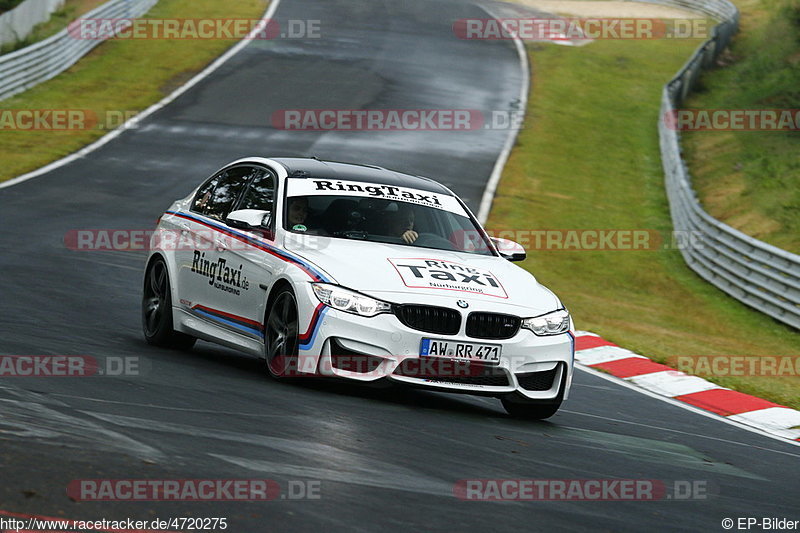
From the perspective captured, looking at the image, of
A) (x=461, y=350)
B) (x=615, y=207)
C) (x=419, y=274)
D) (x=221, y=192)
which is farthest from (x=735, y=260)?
(x=461, y=350)

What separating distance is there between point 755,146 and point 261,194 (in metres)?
23.5

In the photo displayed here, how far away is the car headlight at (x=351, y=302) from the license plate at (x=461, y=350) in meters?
0.34

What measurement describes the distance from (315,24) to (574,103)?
39.1 ft

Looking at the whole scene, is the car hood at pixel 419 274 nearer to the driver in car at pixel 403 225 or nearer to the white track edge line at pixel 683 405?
the driver in car at pixel 403 225

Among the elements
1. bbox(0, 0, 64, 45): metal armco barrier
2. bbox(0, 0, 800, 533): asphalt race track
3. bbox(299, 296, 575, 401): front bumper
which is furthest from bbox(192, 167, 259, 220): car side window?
bbox(0, 0, 64, 45): metal armco barrier

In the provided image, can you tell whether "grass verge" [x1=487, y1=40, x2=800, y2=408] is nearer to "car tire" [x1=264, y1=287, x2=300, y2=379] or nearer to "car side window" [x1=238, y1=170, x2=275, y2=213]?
Answer: "car side window" [x1=238, y1=170, x2=275, y2=213]

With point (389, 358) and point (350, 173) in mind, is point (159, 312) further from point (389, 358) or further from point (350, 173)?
point (389, 358)

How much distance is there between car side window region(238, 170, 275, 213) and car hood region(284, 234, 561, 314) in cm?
67

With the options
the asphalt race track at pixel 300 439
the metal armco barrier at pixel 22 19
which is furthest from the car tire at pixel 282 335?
the metal armco barrier at pixel 22 19

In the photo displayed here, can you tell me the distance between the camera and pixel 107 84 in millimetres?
33438

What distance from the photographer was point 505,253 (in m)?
9.94

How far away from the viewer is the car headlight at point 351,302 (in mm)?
8367

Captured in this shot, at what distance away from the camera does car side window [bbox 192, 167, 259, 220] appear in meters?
10.4

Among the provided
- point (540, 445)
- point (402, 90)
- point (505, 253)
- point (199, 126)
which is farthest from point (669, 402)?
point (402, 90)
